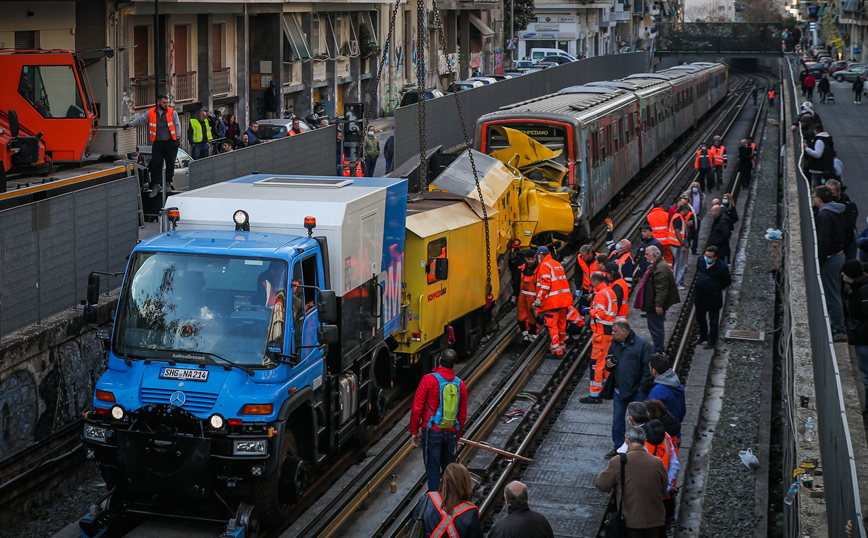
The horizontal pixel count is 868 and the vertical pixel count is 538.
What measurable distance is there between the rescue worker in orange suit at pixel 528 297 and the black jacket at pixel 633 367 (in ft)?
14.7

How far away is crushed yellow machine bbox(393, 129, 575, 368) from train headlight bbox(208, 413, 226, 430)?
4.32m

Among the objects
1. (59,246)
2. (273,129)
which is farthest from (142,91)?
(59,246)

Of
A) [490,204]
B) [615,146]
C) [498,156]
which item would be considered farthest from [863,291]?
[615,146]

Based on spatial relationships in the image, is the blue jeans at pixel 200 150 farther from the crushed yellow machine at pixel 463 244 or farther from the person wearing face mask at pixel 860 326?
the person wearing face mask at pixel 860 326

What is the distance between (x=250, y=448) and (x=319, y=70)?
35303 millimetres

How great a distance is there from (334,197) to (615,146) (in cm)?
1584

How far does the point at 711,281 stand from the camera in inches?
627

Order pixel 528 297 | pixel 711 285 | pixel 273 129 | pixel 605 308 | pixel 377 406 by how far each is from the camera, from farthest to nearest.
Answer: pixel 273 129, pixel 528 297, pixel 711 285, pixel 605 308, pixel 377 406

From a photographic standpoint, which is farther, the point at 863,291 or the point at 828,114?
the point at 828,114

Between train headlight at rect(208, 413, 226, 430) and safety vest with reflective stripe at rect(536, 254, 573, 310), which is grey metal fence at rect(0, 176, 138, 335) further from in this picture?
safety vest with reflective stripe at rect(536, 254, 573, 310)

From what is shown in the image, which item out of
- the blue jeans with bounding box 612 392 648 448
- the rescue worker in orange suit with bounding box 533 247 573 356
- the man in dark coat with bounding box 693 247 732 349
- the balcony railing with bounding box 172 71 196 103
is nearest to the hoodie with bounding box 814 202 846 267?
the man in dark coat with bounding box 693 247 732 349

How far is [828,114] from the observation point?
46.0m

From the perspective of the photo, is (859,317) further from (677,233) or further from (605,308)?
(677,233)

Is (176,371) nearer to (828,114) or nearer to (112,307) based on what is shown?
(112,307)
